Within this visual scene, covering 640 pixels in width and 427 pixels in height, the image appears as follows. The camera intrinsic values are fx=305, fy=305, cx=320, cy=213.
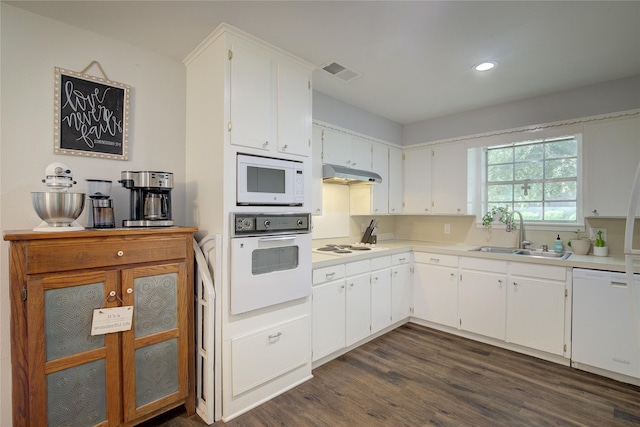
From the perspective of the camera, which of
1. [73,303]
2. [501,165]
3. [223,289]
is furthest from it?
[501,165]

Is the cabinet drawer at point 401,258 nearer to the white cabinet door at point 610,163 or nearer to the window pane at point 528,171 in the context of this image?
the window pane at point 528,171

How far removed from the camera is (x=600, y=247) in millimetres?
2852

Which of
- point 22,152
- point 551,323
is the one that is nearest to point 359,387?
point 551,323

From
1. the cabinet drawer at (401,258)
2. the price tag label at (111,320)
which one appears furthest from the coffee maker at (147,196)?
the cabinet drawer at (401,258)

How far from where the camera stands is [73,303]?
1.61m

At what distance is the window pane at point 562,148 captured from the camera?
126 inches

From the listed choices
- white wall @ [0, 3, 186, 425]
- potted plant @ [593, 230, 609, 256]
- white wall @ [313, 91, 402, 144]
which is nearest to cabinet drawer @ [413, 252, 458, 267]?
potted plant @ [593, 230, 609, 256]

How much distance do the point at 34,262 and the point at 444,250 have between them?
3344 mm

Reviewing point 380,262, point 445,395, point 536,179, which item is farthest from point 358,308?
point 536,179

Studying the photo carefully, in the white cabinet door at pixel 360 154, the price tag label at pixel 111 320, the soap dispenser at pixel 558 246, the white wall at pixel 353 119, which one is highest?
the white wall at pixel 353 119

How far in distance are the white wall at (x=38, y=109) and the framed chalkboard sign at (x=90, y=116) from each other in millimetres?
39

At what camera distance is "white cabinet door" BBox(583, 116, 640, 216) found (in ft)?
8.87

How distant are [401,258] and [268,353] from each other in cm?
189

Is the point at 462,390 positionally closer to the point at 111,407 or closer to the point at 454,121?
the point at 111,407
